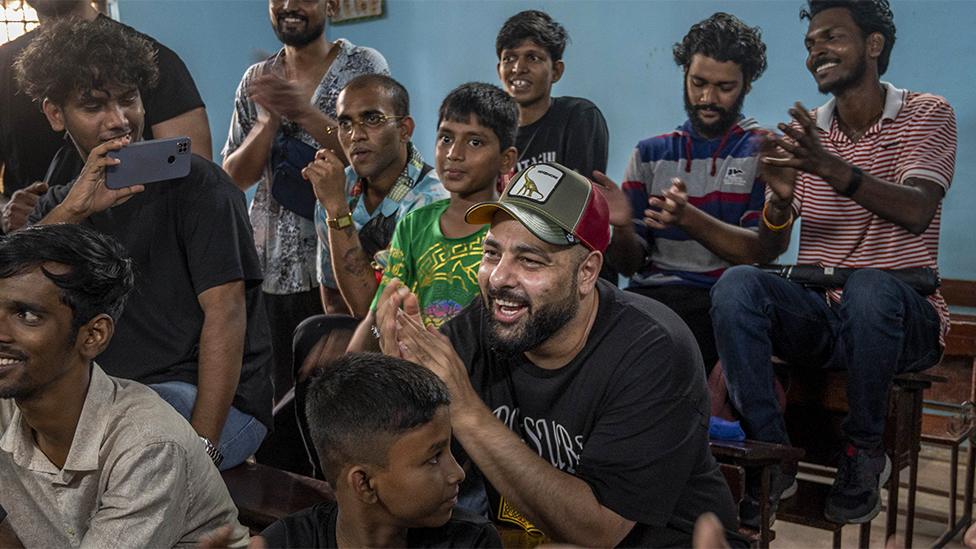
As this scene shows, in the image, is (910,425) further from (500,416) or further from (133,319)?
(133,319)

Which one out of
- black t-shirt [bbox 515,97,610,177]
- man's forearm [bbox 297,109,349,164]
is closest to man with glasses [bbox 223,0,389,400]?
man's forearm [bbox 297,109,349,164]

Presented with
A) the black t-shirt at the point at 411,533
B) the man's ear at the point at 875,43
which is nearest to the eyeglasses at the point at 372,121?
the man's ear at the point at 875,43

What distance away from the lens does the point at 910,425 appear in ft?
9.45

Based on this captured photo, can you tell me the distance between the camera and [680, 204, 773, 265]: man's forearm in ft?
9.18

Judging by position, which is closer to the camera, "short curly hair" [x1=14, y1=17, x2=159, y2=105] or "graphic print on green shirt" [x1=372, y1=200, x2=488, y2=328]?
"short curly hair" [x1=14, y1=17, x2=159, y2=105]

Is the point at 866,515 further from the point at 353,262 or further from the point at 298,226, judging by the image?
the point at 298,226

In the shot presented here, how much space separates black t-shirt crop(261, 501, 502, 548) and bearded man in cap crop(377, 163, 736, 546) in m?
0.13

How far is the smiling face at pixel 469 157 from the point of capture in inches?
101

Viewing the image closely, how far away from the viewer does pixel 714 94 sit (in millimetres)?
3020

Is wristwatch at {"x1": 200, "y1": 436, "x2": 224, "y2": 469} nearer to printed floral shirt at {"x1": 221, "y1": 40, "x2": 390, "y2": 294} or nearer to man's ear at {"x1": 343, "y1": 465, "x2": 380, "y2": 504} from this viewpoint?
man's ear at {"x1": 343, "y1": 465, "x2": 380, "y2": 504}

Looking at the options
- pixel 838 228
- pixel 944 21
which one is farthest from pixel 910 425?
pixel 944 21

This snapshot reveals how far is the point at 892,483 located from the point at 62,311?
231 centimetres

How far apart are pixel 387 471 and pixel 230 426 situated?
0.87 metres

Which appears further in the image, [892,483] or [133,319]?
[892,483]
